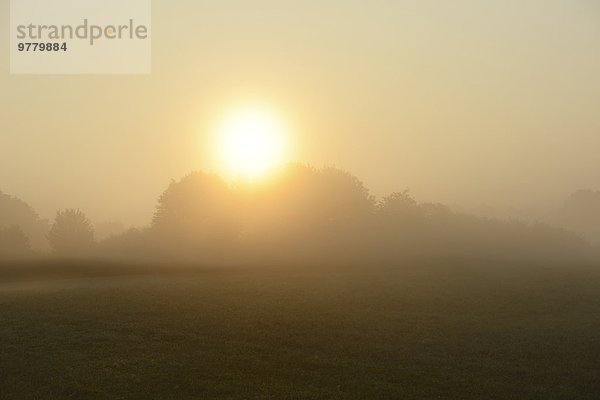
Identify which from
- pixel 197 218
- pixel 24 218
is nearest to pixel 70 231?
pixel 197 218

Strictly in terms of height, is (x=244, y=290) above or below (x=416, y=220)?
below

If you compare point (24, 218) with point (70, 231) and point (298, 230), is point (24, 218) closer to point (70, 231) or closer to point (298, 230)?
point (70, 231)

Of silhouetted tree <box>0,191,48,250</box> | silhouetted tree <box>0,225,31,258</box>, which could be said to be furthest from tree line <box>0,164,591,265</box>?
silhouetted tree <box>0,191,48,250</box>

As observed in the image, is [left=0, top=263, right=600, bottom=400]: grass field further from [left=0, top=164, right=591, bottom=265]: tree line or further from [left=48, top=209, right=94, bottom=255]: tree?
[left=48, top=209, right=94, bottom=255]: tree

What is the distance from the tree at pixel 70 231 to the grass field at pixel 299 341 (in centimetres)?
8477

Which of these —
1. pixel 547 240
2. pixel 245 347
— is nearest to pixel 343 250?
pixel 547 240

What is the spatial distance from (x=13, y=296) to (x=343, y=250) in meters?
66.3

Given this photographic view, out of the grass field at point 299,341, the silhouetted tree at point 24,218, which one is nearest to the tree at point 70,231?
→ the silhouetted tree at point 24,218

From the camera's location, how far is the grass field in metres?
30.3

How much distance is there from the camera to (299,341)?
3853 centimetres

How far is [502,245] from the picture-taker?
404 feet

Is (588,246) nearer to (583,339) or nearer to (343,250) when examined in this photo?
(343,250)

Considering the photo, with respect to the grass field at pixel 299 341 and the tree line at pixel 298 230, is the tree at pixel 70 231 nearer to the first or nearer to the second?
→ the tree line at pixel 298 230

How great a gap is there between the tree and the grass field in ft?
278
